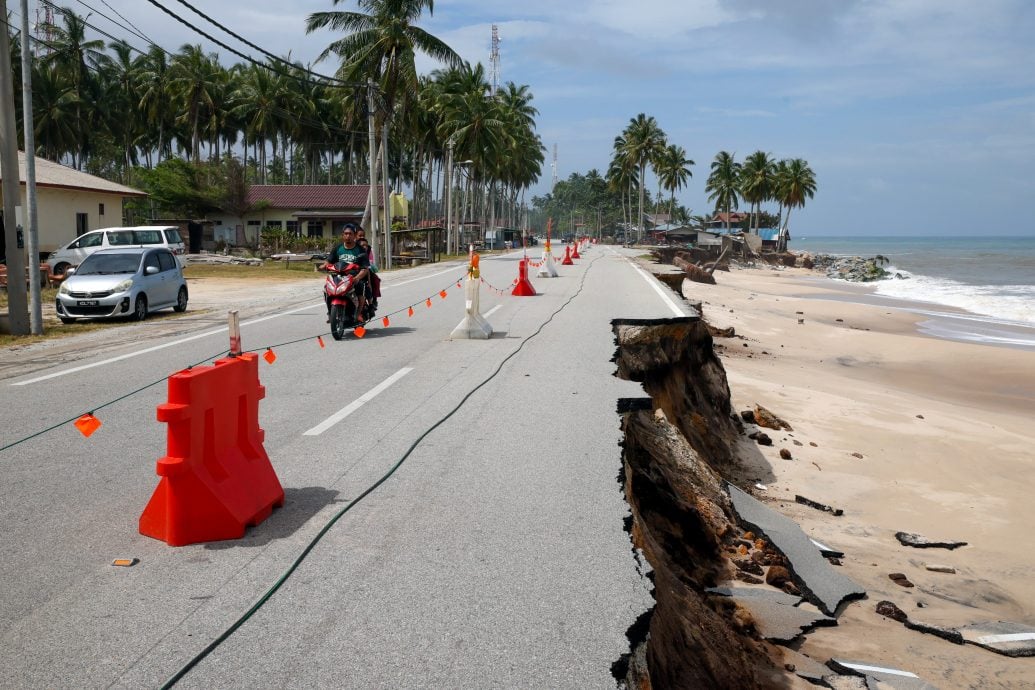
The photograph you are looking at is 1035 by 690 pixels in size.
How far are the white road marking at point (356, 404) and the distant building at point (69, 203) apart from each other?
26.8 metres

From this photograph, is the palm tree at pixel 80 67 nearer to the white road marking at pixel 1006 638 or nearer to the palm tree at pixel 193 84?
the palm tree at pixel 193 84

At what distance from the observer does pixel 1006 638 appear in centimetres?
604

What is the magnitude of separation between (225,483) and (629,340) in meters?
8.84

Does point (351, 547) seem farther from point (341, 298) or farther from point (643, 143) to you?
point (643, 143)

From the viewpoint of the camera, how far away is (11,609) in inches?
160

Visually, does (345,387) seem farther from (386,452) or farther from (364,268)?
(364,268)

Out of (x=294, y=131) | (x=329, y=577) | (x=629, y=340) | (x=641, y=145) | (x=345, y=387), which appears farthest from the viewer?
(x=641, y=145)

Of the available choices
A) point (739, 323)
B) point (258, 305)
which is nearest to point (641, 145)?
point (739, 323)

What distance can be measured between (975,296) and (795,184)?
236ft

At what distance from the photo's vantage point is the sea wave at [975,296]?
37.7m

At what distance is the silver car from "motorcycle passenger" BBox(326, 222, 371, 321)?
19.2ft

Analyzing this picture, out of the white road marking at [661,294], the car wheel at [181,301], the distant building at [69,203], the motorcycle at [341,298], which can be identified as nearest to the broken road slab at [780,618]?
the motorcycle at [341,298]

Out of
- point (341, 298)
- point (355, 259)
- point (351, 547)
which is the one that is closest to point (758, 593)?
point (351, 547)

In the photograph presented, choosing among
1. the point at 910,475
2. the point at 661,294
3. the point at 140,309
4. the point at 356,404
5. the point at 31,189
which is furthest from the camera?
the point at 661,294
